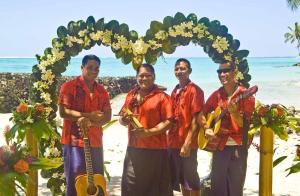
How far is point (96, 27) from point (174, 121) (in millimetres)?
2206

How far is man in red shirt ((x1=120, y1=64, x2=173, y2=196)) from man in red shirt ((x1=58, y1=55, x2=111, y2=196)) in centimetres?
50

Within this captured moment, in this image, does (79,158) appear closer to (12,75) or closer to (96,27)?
(96,27)

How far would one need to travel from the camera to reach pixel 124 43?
7.57 meters

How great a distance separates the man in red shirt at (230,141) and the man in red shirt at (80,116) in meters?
1.56

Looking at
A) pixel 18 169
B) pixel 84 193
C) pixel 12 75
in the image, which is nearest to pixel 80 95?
pixel 84 193

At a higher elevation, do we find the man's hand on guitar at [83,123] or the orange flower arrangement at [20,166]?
the man's hand on guitar at [83,123]

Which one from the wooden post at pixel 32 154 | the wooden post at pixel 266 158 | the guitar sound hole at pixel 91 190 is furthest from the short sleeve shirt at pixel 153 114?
the wooden post at pixel 32 154

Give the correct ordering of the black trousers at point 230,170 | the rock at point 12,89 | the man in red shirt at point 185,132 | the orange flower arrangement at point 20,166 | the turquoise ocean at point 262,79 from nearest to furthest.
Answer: the orange flower arrangement at point 20,166, the black trousers at point 230,170, the man in red shirt at point 185,132, the rock at point 12,89, the turquoise ocean at point 262,79

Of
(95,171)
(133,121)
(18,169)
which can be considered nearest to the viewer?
(18,169)

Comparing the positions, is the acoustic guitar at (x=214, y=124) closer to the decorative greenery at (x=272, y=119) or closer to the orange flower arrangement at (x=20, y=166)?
the decorative greenery at (x=272, y=119)

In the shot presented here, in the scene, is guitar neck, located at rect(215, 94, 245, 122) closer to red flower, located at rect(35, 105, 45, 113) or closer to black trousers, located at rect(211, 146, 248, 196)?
black trousers, located at rect(211, 146, 248, 196)

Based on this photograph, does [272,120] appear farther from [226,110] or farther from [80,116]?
[80,116]

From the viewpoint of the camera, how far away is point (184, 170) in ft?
22.2

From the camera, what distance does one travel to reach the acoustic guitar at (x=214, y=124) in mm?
6391
